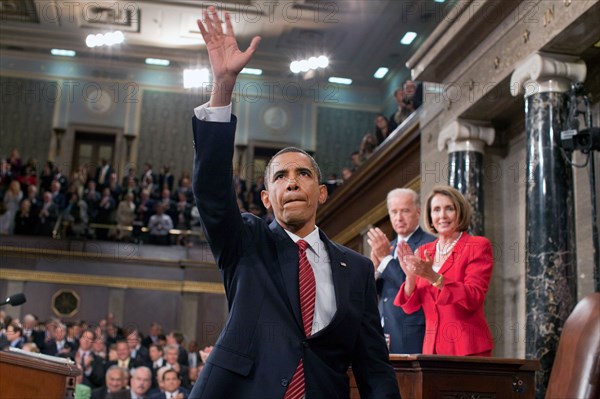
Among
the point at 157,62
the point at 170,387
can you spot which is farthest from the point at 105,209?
the point at 170,387

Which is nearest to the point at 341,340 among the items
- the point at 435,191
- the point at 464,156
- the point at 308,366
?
the point at 308,366

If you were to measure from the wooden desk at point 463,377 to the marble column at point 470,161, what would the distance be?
9.99 feet

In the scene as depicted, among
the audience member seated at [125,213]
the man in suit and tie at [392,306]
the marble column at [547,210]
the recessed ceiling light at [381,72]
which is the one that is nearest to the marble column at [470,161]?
the marble column at [547,210]

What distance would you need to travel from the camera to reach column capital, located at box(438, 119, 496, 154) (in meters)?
6.43

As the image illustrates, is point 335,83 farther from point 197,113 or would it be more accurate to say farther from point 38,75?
point 197,113

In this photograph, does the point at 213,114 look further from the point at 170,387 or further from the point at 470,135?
the point at 170,387

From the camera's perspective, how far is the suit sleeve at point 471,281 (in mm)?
3453

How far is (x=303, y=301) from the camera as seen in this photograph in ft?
6.91

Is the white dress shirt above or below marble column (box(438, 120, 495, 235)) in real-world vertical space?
below

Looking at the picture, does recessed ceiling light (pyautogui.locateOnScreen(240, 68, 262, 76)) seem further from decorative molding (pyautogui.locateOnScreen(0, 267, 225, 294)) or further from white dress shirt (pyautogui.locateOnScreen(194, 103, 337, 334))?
white dress shirt (pyautogui.locateOnScreen(194, 103, 337, 334))

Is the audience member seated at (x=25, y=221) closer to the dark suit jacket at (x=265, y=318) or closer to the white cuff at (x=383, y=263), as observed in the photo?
the white cuff at (x=383, y=263)

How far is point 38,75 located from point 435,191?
15.6 metres

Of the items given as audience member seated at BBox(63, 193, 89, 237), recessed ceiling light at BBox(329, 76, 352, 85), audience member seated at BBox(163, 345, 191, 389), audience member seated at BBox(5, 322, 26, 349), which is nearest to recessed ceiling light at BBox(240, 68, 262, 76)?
recessed ceiling light at BBox(329, 76, 352, 85)

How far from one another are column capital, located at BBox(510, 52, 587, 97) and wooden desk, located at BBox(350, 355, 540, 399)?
254 centimetres
